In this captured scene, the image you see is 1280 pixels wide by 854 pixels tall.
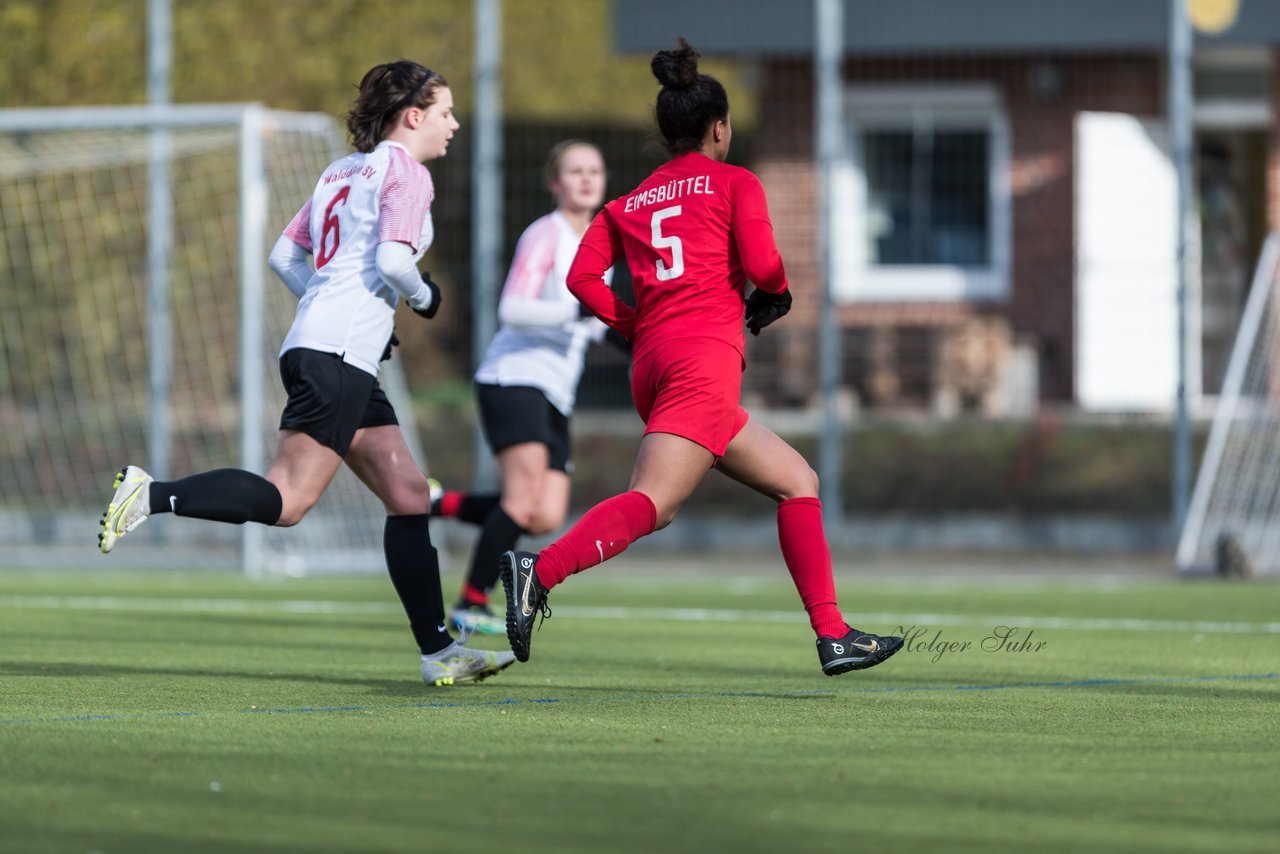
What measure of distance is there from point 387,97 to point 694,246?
1.15 meters

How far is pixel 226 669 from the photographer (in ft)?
22.9

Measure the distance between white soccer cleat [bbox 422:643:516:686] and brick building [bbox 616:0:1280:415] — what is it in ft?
38.2

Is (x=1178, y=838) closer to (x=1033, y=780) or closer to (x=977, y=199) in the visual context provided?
(x=1033, y=780)

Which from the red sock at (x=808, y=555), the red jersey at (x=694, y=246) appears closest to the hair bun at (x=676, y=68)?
the red jersey at (x=694, y=246)

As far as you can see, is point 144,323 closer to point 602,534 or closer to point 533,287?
point 533,287

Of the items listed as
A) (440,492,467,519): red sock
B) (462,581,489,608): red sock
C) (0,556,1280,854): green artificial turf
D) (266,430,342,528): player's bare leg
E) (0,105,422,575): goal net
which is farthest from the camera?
(0,105,422,575): goal net

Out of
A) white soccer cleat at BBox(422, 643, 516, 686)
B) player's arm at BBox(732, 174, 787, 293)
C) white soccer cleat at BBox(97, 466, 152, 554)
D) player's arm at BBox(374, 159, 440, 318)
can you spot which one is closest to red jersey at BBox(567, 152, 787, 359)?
player's arm at BBox(732, 174, 787, 293)

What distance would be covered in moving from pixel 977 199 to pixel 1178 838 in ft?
54.8

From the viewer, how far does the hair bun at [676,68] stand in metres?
6.18

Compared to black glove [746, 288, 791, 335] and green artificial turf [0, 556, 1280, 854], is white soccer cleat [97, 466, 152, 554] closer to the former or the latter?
green artificial turf [0, 556, 1280, 854]

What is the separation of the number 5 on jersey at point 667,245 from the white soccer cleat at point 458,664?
1.26 m

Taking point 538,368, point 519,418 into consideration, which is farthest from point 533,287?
point 519,418

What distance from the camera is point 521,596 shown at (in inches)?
227

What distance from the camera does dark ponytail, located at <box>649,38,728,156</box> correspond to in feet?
20.3
